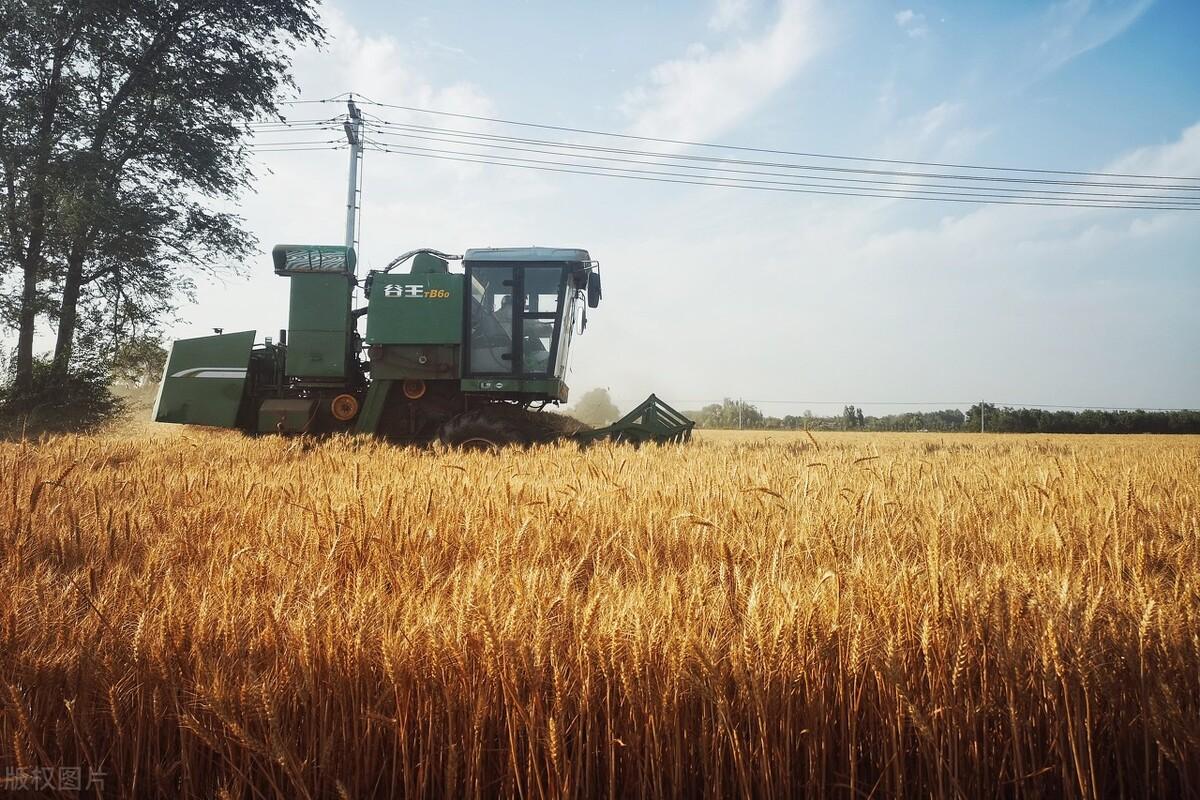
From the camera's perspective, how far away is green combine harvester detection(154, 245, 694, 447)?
8.69 meters

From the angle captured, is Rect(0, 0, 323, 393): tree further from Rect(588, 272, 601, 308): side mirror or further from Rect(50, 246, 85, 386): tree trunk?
Rect(588, 272, 601, 308): side mirror

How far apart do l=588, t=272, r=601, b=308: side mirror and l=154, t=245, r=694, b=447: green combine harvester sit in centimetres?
1

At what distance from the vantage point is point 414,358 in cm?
882

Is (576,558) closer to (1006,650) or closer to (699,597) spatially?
(699,597)

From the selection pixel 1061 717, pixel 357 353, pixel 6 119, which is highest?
pixel 6 119

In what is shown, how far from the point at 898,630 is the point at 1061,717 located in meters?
0.41

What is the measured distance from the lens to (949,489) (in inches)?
170

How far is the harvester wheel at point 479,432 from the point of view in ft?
27.5

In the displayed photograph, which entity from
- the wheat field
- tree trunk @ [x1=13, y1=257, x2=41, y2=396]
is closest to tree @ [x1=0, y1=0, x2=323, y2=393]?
tree trunk @ [x1=13, y1=257, x2=41, y2=396]

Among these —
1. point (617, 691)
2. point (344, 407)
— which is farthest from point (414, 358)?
point (617, 691)

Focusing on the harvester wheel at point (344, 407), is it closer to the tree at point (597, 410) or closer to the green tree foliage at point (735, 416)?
the tree at point (597, 410)

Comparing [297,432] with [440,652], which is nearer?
[440,652]

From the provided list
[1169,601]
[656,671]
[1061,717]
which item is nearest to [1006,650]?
[1061,717]

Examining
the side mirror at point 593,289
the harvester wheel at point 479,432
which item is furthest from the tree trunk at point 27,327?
the side mirror at point 593,289
